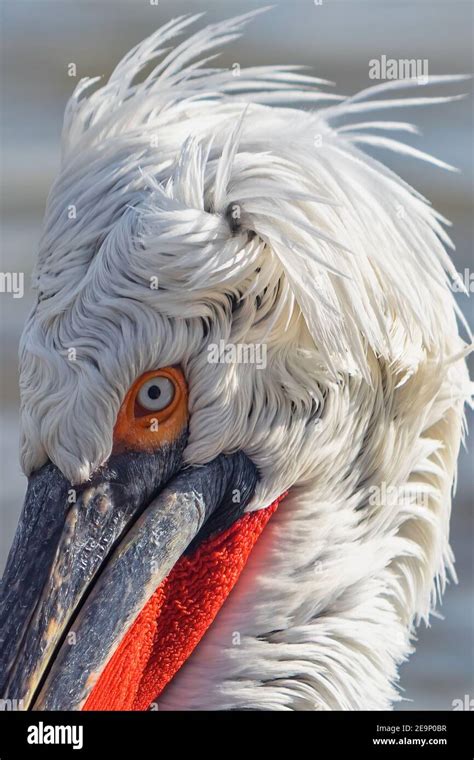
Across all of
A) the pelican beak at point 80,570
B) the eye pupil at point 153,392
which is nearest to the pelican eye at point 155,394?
the eye pupil at point 153,392

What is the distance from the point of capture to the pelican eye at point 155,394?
2.74 m

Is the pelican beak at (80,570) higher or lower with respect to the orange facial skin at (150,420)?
lower

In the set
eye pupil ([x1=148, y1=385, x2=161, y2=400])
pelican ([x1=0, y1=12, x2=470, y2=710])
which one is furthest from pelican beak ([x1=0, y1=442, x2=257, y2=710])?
eye pupil ([x1=148, y1=385, x2=161, y2=400])

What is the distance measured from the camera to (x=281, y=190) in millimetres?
2742

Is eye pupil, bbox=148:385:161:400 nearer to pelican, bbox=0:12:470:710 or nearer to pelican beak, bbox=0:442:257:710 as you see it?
pelican, bbox=0:12:470:710

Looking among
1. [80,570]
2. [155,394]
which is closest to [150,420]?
[155,394]

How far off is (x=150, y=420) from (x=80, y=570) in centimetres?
38

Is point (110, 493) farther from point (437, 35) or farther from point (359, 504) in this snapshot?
point (437, 35)

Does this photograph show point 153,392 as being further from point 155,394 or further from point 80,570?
point 80,570

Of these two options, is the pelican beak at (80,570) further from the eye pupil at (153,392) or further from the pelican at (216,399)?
the eye pupil at (153,392)

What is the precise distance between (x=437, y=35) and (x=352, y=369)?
3.47 m

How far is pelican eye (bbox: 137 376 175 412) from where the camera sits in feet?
8.98

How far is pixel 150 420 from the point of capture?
276 centimetres
